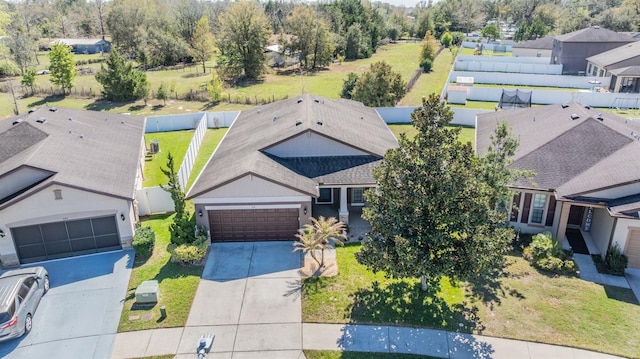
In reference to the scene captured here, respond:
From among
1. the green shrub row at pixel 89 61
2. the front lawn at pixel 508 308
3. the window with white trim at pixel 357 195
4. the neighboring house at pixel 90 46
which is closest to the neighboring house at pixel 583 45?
the window with white trim at pixel 357 195

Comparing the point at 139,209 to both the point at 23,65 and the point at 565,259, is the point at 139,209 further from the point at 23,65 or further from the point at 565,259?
the point at 23,65

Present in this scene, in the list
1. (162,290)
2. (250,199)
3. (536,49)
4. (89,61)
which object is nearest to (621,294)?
(250,199)

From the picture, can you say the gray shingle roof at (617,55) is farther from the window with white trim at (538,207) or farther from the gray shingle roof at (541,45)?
the window with white trim at (538,207)

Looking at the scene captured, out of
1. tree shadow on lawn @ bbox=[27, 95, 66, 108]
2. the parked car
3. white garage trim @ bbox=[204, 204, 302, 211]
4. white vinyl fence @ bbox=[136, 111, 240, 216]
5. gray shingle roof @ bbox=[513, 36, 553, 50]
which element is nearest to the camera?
the parked car

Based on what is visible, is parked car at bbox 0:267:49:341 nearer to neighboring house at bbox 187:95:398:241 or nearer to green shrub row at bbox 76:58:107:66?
neighboring house at bbox 187:95:398:241

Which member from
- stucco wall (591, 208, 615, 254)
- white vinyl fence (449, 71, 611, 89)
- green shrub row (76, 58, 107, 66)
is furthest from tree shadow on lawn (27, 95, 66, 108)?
stucco wall (591, 208, 615, 254)

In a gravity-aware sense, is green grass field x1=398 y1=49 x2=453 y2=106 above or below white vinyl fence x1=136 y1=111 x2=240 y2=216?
above

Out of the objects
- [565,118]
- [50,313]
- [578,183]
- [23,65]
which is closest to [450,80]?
[565,118]
